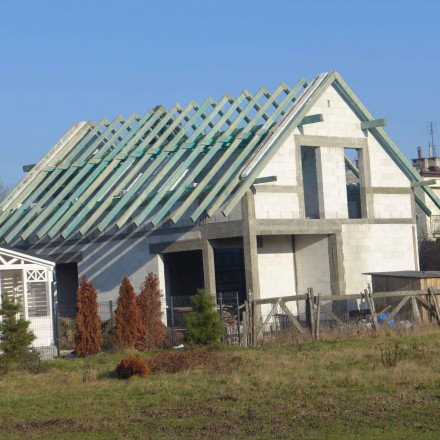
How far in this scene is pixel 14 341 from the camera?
2583 centimetres

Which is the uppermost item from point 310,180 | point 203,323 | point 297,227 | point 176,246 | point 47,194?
point 310,180

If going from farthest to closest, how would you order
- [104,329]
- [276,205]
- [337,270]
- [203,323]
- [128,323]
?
[337,270], [276,205], [104,329], [128,323], [203,323]

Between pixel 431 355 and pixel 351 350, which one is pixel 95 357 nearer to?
pixel 351 350

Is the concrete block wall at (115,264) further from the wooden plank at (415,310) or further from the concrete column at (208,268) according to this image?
the wooden plank at (415,310)

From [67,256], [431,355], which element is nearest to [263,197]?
[67,256]

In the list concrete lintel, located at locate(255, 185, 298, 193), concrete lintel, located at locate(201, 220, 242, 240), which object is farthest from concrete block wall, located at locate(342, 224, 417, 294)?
concrete lintel, located at locate(201, 220, 242, 240)

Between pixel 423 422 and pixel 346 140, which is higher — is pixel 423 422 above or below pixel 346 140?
below

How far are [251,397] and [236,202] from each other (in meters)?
14.5

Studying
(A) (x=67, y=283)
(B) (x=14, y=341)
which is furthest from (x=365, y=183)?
(B) (x=14, y=341)

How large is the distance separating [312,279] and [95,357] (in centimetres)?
1086

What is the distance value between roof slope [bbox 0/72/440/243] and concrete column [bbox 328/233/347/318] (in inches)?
167

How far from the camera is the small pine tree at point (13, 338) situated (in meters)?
25.7

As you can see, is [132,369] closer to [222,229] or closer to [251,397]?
[251,397]

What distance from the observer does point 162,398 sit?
19.6 metres
